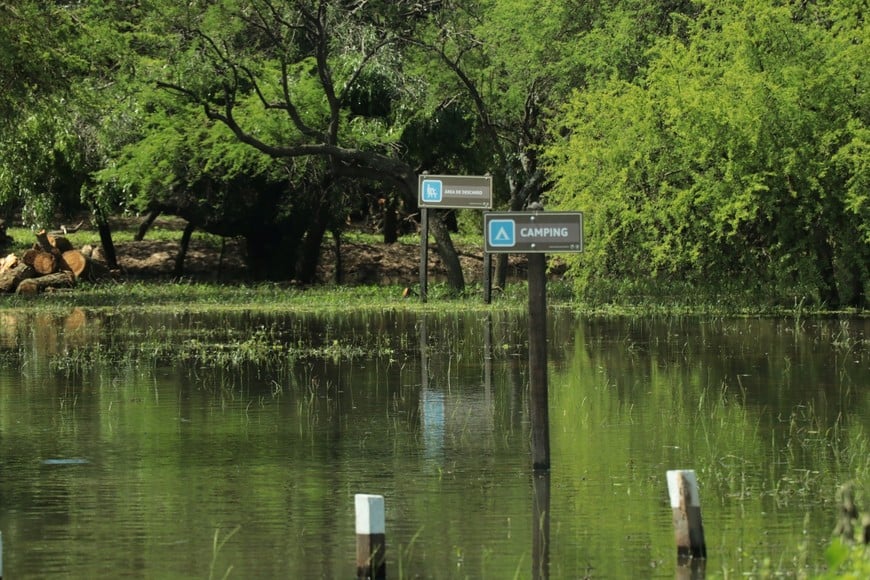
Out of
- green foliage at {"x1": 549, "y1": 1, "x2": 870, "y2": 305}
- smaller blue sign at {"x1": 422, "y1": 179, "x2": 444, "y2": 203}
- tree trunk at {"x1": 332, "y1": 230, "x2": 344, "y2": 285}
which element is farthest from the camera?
tree trunk at {"x1": 332, "y1": 230, "x2": 344, "y2": 285}

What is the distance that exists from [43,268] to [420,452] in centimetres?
2836

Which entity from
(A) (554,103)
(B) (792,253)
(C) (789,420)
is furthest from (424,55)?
(C) (789,420)

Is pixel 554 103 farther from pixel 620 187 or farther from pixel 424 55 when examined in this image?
pixel 620 187

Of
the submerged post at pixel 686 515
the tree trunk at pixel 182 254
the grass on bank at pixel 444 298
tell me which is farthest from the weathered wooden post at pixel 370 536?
the tree trunk at pixel 182 254

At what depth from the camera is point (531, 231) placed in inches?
456

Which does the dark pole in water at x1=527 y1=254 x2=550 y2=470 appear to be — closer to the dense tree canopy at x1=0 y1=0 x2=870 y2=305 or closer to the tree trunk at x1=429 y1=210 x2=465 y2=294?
the dense tree canopy at x1=0 y1=0 x2=870 y2=305

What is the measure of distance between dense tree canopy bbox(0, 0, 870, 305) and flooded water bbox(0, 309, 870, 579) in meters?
5.90

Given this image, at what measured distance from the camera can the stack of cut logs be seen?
40.2 meters

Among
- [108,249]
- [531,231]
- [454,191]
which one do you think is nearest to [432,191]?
[454,191]

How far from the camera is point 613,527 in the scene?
429 inches

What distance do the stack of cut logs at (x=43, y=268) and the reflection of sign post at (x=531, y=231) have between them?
3024 cm

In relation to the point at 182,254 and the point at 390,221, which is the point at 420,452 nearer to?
the point at 182,254

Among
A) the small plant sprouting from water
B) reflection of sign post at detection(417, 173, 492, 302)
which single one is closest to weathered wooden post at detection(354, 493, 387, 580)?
the small plant sprouting from water

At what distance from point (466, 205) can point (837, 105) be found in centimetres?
789
